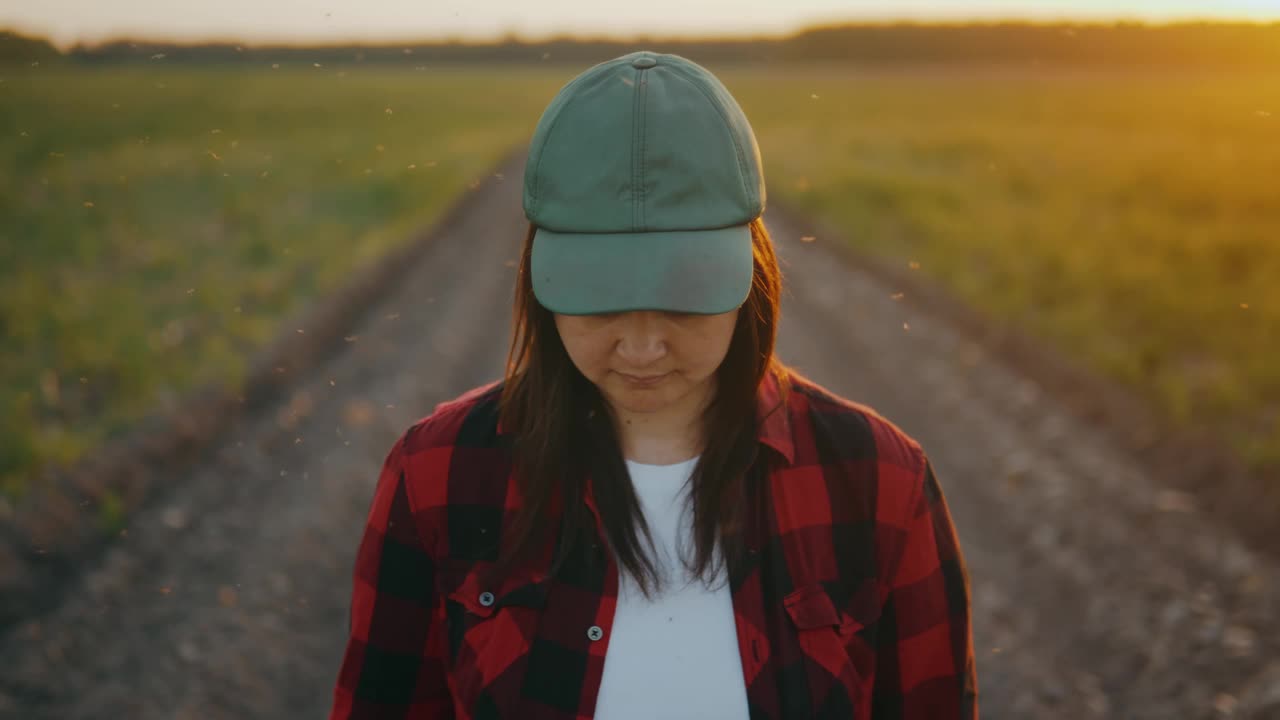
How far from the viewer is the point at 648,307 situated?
1.25 meters

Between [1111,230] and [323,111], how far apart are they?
29769mm

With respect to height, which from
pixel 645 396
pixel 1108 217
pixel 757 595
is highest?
pixel 645 396

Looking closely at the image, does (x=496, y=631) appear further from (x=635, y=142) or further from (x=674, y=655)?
(x=635, y=142)

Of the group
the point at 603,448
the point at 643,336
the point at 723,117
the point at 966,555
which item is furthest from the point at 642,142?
the point at 966,555

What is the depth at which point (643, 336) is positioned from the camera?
4.30 ft

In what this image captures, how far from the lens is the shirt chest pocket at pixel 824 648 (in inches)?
53.8

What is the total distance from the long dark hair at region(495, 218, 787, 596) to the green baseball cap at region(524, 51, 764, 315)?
14 centimetres

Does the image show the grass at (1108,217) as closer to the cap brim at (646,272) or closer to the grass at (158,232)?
the cap brim at (646,272)

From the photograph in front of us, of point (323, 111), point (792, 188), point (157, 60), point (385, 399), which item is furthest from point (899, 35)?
point (157, 60)

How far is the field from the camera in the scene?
5.99m

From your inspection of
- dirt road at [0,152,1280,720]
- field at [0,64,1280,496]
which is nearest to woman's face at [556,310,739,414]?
dirt road at [0,152,1280,720]

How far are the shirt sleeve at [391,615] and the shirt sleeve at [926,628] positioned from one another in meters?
0.73

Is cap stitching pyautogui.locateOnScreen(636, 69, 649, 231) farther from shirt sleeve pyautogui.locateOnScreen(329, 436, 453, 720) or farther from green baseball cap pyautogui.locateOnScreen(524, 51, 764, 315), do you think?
shirt sleeve pyautogui.locateOnScreen(329, 436, 453, 720)

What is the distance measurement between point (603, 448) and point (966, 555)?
3.29 m
